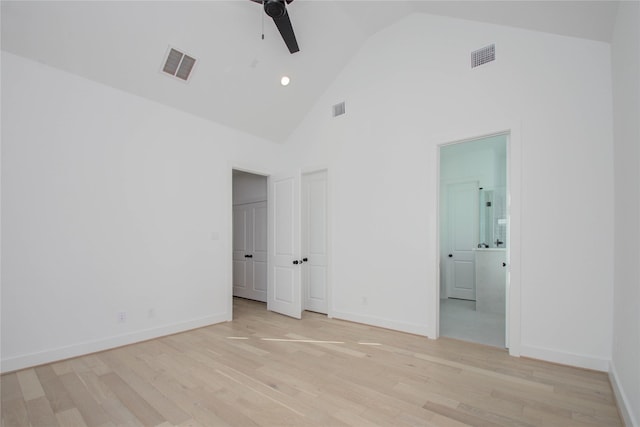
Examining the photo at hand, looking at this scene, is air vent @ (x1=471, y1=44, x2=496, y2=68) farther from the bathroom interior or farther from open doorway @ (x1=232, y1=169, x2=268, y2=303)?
open doorway @ (x1=232, y1=169, x2=268, y2=303)

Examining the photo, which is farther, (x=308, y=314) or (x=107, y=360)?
(x=308, y=314)

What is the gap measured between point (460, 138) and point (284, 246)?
2.88 meters

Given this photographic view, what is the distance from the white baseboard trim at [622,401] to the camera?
1.80m

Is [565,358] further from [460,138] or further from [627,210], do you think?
[460,138]

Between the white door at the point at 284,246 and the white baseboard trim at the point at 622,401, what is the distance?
330cm

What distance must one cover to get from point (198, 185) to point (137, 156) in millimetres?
828

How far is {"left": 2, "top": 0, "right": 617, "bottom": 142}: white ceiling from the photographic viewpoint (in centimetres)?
265

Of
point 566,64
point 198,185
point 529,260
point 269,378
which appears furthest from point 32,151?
point 566,64

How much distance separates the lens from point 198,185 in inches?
164

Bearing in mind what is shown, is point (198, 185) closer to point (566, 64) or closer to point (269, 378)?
point (269, 378)

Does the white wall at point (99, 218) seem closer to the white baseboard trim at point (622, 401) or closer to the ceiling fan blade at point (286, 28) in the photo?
the ceiling fan blade at point (286, 28)

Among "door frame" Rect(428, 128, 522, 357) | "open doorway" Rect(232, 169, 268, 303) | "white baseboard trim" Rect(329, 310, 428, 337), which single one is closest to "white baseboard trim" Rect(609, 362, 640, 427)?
"door frame" Rect(428, 128, 522, 357)

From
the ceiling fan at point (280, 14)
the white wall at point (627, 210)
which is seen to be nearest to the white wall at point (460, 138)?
the white wall at point (627, 210)

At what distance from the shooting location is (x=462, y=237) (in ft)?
19.4
